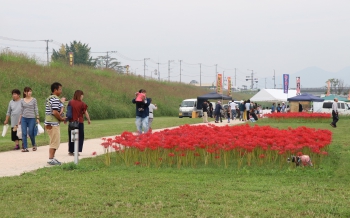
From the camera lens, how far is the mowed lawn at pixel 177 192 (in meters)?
6.85

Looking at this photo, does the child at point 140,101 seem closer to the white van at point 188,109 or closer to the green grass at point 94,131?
the green grass at point 94,131

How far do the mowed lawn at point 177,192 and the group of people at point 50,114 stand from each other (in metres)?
1.40

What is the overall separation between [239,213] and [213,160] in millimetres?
5346

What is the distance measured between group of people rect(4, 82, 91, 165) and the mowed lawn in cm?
140

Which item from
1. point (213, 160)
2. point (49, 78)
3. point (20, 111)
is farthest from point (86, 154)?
point (49, 78)

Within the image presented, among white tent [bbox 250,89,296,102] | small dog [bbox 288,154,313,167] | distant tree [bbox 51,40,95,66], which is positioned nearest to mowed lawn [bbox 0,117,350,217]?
small dog [bbox 288,154,313,167]

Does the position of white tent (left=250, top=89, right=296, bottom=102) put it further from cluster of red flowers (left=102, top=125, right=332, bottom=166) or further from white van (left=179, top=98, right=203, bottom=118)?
cluster of red flowers (left=102, top=125, right=332, bottom=166)

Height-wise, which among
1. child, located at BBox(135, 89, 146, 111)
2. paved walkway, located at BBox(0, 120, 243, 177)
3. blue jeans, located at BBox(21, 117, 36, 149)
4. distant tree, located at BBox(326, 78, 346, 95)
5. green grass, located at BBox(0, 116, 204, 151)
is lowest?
paved walkway, located at BBox(0, 120, 243, 177)

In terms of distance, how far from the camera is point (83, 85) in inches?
1944

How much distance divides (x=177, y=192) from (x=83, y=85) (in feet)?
139

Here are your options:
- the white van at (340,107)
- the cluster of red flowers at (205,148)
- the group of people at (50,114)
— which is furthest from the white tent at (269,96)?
Answer: the cluster of red flowers at (205,148)

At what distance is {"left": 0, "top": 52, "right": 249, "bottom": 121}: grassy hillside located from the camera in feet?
134

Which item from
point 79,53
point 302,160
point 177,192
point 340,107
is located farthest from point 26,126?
point 79,53

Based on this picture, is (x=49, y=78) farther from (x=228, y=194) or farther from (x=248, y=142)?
(x=228, y=194)
